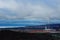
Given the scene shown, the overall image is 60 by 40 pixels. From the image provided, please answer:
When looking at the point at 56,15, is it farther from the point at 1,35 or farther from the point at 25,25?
the point at 1,35

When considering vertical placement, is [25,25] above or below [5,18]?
below

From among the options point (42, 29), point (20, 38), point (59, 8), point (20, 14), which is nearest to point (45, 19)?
point (42, 29)

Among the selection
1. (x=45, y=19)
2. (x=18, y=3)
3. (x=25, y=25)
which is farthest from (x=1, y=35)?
(x=45, y=19)

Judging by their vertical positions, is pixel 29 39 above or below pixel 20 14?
below

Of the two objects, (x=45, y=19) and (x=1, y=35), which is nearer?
(x=45, y=19)

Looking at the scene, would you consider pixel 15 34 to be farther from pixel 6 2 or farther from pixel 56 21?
pixel 56 21

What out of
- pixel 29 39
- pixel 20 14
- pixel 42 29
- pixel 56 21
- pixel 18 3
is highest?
pixel 18 3

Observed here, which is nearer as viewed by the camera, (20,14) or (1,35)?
(20,14)

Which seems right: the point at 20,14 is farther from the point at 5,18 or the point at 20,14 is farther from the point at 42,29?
the point at 42,29
